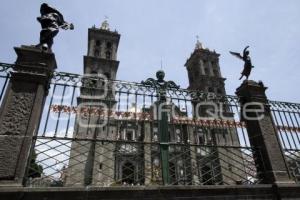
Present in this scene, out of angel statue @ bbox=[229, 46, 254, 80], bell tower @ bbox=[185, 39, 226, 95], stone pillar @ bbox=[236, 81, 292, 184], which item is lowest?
stone pillar @ bbox=[236, 81, 292, 184]

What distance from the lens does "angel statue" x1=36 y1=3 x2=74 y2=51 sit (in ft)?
18.0

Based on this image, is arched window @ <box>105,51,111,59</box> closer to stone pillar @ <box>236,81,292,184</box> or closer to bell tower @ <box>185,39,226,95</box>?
bell tower @ <box>185,39,226,95</box>

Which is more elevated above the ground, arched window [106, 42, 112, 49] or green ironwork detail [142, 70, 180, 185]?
arched window [106, 42, 112, 49]

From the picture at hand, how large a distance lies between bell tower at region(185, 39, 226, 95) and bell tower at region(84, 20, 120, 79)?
12958 mm

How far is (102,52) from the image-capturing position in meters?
32.8

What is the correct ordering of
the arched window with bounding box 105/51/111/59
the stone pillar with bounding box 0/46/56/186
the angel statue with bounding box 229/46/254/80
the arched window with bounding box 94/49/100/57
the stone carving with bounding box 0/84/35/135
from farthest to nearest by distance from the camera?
the arched window with bounding box 105/51/111/59
the arched window with bounding box 94/49/100/57
the angel statue with bounding box 229/46/254/80
the stone carving with bounding box 0/84/35/135
the stone pillar with bounding box 0/46/56/186

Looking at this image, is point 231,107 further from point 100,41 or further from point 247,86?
point 100,41

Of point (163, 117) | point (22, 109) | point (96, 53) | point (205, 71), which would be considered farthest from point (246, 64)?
point (205, 71)

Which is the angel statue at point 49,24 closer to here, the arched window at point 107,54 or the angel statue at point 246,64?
the angel statue at point 246,64

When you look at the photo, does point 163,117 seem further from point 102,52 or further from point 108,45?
point 108,45

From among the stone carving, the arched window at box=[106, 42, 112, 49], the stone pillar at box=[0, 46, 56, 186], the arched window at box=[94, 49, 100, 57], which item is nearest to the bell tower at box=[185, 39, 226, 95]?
the arched window at box=[106, 42, 112, 49]

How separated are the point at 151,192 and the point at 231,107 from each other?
11.5ft

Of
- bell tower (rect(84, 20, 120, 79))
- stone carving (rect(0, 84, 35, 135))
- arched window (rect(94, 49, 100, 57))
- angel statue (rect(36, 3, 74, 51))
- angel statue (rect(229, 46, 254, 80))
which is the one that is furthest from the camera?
arched window (rect(94, 49, 100, 57))

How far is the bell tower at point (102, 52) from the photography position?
1232 inches
